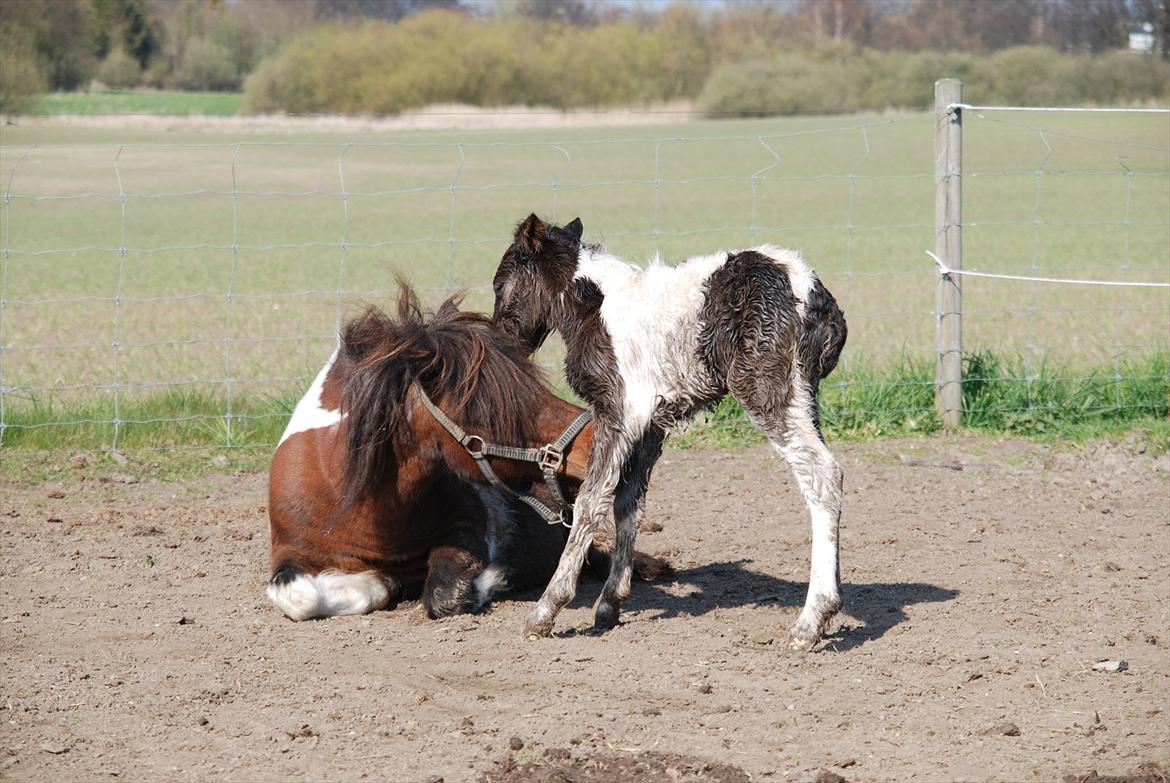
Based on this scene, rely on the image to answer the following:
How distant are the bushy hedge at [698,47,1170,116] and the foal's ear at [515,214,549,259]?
19074 mm

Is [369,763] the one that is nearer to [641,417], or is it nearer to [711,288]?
[641,417]

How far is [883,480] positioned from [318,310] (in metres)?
8.41

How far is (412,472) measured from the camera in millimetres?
4426

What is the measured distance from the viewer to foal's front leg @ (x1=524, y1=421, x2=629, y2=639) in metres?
A: 4.29

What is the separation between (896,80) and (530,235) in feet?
146

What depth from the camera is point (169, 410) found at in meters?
7.89

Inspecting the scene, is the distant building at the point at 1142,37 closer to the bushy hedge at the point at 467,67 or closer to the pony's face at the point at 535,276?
the pony's face at the point at 535,276

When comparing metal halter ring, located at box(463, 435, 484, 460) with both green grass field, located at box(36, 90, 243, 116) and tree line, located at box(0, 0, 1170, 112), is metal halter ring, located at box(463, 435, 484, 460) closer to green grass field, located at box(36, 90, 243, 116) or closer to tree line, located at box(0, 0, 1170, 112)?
tree line, located at box(0, 0, 1170, 112)

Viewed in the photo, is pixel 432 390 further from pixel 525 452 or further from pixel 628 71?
pixel 628 71

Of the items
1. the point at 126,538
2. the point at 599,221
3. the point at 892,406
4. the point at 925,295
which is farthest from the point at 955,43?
the point at 126,538

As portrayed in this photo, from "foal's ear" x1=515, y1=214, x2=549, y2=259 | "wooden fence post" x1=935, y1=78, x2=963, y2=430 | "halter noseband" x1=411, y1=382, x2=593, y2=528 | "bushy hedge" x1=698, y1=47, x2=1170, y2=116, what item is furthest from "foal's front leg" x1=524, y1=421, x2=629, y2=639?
"bushy hedge" x1=698, y1=47, x2=1170, y2=116

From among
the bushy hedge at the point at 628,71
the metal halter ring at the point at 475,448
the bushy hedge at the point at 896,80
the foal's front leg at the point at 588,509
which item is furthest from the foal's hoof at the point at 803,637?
the bushy hedge at the point at 896,80

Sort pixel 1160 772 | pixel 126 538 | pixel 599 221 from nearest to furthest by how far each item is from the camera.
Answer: pixel 1160 772
pixel 126 538
pixel 599 221

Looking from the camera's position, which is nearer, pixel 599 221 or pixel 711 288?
pixel 711 288
